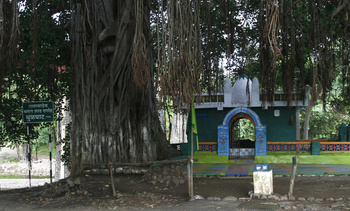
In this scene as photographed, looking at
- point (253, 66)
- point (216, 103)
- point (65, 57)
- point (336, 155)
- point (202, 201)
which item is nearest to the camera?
point (202, 201)

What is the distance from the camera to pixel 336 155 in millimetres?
11500

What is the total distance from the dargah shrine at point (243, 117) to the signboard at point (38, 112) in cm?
504

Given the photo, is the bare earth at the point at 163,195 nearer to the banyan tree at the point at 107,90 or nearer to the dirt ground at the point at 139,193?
the dirt ground at the point at 139,193

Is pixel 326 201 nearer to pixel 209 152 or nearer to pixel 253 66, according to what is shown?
pixel 209 152

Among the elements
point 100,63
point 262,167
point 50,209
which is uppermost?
point 100,63

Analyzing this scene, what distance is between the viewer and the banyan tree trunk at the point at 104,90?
8.44m

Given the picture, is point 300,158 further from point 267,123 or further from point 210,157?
point 210,157

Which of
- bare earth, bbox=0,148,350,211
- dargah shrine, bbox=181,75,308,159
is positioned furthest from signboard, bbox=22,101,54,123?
dargah shrine, bbox=181,75,308,159

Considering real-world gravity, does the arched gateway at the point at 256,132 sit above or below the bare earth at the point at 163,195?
above

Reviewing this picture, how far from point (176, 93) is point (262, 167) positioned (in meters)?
2.20

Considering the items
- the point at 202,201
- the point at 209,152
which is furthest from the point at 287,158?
the point at 202,201

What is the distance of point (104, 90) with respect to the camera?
28.1 ft

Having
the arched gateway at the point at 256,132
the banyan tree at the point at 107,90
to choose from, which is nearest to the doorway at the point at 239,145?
the arched gateway at the point at 256,132

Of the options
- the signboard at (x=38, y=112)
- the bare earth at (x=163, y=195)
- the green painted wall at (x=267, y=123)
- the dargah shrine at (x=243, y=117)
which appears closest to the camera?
the bare earth at (x=163, y=195)
